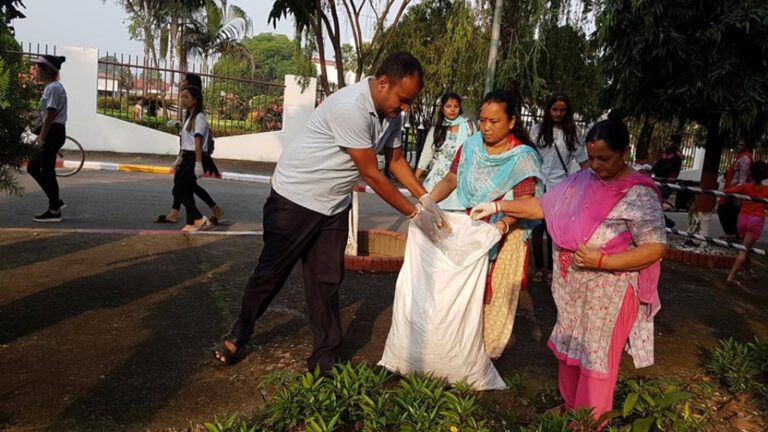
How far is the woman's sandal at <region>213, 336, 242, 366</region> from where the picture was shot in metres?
3.53

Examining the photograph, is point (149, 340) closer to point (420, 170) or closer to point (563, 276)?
point (563, 276)

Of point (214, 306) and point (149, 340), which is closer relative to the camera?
point (149, 340)

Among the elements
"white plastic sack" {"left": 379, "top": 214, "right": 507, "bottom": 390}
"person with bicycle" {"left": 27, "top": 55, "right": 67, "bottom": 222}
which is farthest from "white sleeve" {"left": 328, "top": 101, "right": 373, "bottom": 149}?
"person with bicycle" {"left": 27, "top": 55, "right": 67, "bottom": 222}

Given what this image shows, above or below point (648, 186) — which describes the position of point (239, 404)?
below

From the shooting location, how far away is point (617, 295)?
9.26ft

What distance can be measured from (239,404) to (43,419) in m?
0.82

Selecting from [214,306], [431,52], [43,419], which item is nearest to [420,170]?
[214,306]

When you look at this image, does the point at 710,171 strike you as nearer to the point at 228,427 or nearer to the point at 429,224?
the point at 429,224

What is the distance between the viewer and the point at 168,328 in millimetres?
4039

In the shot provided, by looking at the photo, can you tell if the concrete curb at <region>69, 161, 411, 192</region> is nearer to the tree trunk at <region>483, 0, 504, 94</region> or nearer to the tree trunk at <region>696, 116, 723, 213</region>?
the tree trunk at <region>483, 0, 504, 94</region>

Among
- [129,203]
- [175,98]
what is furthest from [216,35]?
[129,203]

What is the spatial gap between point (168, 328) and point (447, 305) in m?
1.81

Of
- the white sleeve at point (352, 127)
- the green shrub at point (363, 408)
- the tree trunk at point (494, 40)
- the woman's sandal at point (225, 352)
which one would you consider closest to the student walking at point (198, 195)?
the woman's sandal at point (225, 352)

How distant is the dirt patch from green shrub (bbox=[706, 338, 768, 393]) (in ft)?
0.83
